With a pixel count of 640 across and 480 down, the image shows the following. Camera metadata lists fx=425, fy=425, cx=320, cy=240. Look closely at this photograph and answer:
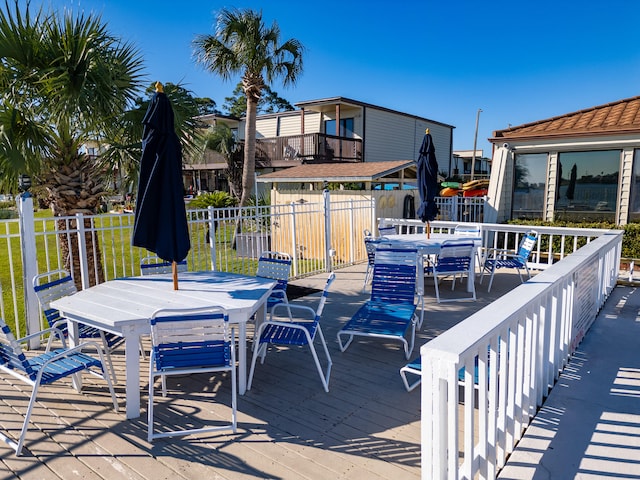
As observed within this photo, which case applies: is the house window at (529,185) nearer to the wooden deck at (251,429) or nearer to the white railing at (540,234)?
the white railing at (540,234)

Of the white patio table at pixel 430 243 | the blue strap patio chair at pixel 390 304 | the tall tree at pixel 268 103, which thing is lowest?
the blue strap patio chair at pixel 390 304

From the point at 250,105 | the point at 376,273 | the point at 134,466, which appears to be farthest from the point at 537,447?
the point at 250,105

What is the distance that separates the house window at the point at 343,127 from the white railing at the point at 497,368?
17.3 m

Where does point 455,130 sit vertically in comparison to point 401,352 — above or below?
above

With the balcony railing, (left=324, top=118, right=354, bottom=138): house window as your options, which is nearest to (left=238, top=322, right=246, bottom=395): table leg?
the balcony railing

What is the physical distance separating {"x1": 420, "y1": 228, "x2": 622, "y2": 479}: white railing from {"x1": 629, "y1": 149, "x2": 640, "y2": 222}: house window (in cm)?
706

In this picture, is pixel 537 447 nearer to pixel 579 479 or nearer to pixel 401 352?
pixel 579 479

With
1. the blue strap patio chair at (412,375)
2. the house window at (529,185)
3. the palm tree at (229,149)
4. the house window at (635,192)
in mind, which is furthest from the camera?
the palm tree at (229,149)

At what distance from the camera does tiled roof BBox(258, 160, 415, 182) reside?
498 inches

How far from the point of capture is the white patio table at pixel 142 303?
129 inches

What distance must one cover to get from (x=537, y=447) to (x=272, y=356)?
2629 mm

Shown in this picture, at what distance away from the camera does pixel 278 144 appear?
20828 mm

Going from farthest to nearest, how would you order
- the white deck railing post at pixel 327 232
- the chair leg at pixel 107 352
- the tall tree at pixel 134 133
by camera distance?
the white deck railing post at pixel 327 232 → the tall tree at pixel 134 133 → the chair leg at pixel 107 352

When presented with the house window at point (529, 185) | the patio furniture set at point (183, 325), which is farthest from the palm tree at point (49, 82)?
the house window at point (529, 185)
